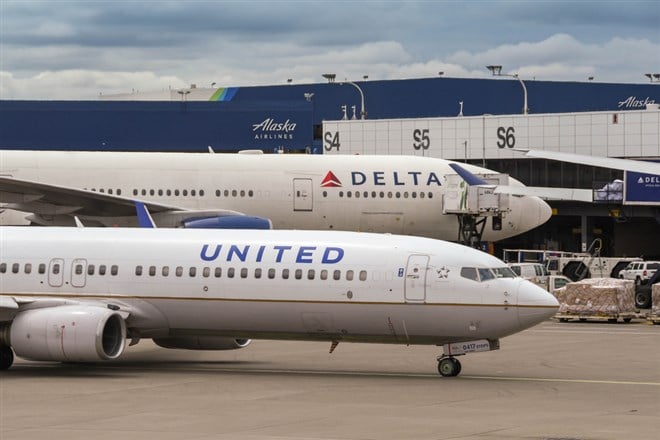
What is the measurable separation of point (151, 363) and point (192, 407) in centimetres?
775

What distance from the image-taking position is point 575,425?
1969 cm

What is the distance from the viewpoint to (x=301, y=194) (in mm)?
46688

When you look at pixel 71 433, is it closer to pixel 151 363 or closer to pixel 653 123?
pixel 151 363

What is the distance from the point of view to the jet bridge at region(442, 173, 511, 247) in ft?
153

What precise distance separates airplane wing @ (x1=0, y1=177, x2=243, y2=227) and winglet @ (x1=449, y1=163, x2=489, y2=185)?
843 centimetres

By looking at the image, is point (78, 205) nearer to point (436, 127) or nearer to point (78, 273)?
point (78, 273)

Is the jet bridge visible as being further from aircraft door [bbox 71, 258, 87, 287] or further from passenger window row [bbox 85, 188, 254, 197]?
aircraft door [bbox 71, 258, 87, 287]

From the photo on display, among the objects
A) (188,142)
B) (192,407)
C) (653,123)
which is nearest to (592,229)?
(653,123)

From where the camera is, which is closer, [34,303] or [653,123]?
[34,303]

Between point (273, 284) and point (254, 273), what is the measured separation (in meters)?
0.51

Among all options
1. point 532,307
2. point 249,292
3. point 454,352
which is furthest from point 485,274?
point 249,292

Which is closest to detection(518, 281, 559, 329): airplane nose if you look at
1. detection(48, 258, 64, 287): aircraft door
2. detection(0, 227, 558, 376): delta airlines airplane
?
detection(0, 227, 558, 376): delta airlines airplane

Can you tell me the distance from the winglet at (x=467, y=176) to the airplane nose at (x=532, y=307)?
69.5 feet

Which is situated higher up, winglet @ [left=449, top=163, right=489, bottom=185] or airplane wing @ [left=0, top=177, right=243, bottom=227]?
winglet @ [left=449, top=163, right=489, bottom=185]
